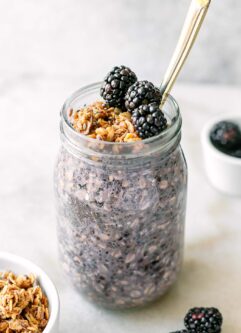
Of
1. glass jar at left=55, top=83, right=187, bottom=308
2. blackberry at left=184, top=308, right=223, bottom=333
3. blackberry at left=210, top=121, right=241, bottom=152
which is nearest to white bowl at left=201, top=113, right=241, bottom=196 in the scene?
blackberry at left=210, top=121, right=241, bottom=152

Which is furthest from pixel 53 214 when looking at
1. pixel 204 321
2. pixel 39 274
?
pixel 204 321

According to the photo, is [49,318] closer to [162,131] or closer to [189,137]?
[162,131]

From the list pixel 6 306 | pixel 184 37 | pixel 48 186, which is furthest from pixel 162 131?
pixel 48 186

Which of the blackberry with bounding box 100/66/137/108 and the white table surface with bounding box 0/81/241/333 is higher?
the blackberry with bounding box 100/66/137/108

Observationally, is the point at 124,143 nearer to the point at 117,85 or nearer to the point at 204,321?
the point at 117,85

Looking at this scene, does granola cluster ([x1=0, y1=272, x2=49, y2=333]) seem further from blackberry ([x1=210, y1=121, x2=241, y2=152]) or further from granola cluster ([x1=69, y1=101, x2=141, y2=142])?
blackberry ([x1=210, y1=121, x2=241, y2=152])
